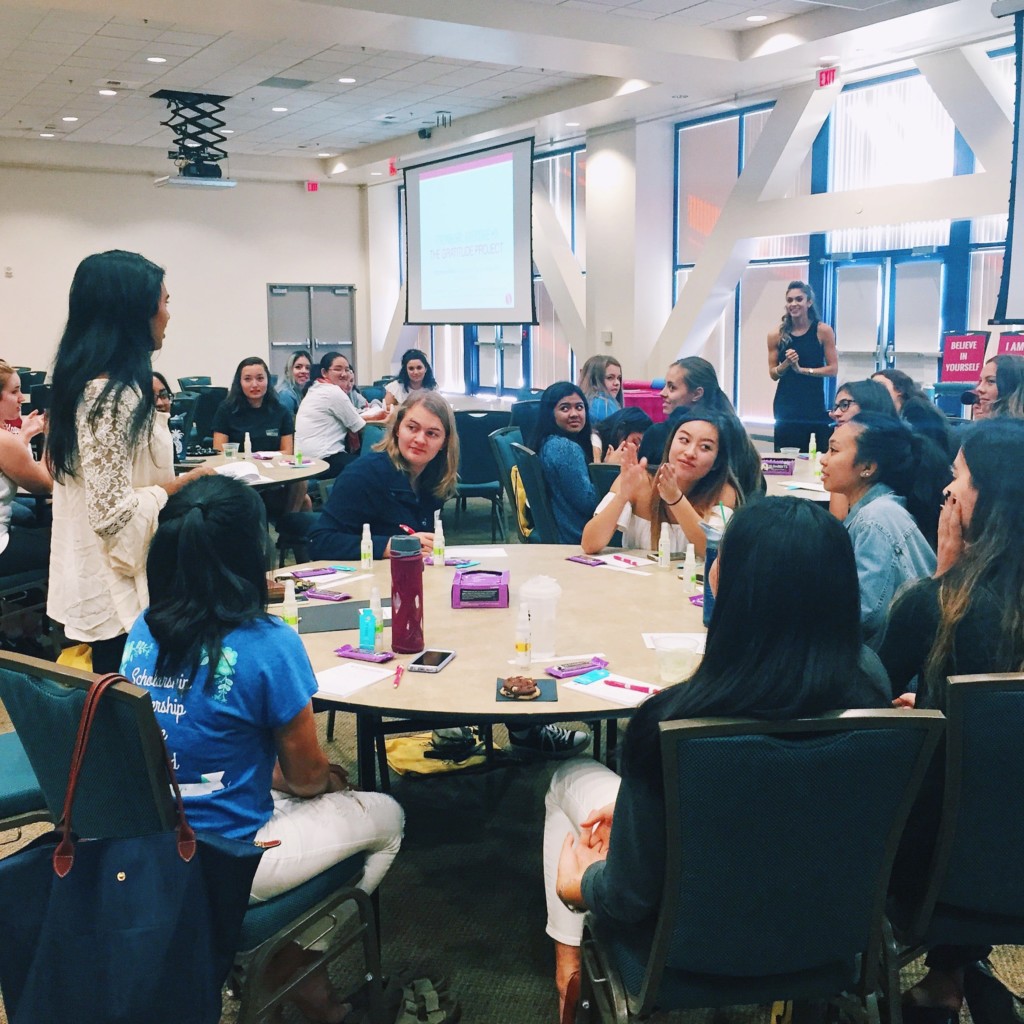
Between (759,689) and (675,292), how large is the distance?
9.06 metres

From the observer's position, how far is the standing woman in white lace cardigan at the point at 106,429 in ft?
8.85

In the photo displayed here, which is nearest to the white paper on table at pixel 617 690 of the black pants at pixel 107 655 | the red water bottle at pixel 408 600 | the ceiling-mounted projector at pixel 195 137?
the red water bottle at pixel 408 600

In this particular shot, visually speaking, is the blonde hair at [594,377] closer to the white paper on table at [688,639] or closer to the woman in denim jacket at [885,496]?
the woman in denim jacket at [885,496]

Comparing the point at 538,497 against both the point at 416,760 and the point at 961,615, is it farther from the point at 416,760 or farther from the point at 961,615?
the point at 961,615

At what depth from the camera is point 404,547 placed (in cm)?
239

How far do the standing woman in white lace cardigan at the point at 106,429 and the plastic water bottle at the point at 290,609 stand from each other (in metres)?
0.38

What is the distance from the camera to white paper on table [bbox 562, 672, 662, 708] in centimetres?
213

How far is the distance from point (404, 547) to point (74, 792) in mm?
1005

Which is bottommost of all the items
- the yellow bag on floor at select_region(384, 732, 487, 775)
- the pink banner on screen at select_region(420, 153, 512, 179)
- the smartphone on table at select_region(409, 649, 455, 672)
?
the yellow bag on floor at select_region(384, 732, 487, 775)

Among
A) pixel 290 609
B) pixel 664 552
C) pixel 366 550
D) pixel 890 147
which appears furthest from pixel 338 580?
pixel 890 147

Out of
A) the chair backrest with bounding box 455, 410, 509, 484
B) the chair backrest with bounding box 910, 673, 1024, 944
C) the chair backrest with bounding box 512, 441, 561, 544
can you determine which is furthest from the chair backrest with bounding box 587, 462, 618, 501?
the chair backrest with bounding box 455, 410, 509, 484

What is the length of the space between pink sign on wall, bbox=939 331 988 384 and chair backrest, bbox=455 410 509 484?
2993 mm

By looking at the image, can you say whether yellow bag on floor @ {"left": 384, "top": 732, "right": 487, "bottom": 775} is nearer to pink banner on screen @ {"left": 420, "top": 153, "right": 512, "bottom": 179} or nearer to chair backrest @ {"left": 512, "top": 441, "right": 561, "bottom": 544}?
chair backrest @ {"left": 512, "top": 441, "right": 561, "bottom": 544}

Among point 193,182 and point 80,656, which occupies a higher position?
point 193,182
